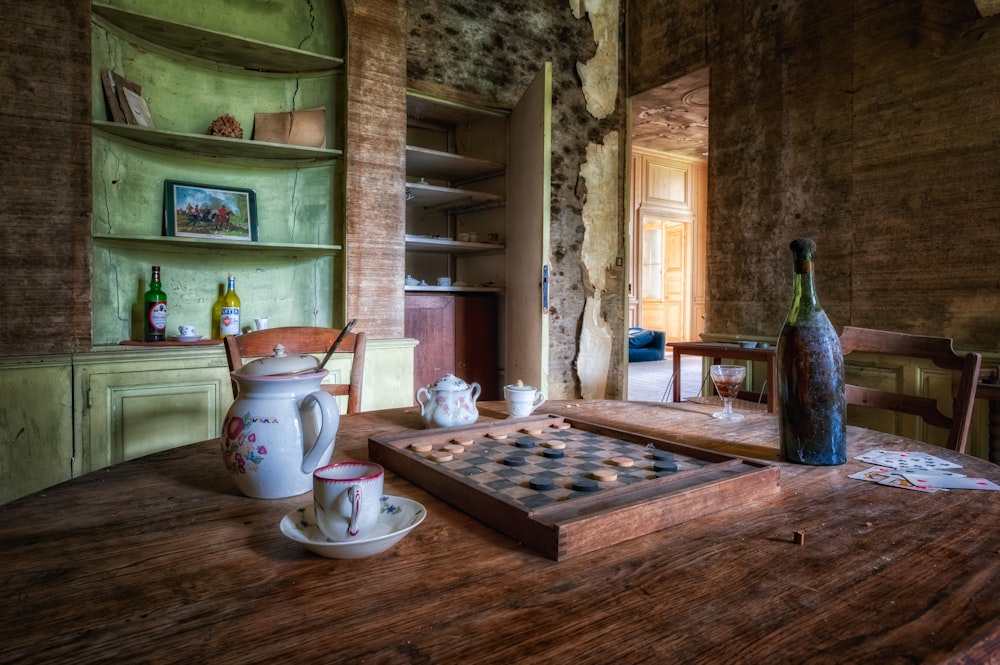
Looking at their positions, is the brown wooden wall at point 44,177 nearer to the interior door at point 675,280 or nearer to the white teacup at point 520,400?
the white teacup at point 520,400

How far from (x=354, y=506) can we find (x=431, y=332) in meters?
3.23

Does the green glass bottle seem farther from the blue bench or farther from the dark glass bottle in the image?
the blue bench

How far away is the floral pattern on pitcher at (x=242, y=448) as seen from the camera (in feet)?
2.51

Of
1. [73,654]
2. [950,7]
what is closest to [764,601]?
[73,654]

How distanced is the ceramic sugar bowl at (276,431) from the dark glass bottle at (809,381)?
0.75 metres

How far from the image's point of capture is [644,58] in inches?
177

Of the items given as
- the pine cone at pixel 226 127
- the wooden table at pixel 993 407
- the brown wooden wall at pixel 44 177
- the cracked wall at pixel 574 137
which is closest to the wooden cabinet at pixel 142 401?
the brown wooden wall at pixel 44 177

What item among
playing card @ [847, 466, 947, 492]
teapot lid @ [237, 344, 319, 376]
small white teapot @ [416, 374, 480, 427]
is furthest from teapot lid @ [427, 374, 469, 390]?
playing card @ [847, 466, 947, 492]

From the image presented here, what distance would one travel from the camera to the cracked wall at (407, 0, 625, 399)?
12.6 feet

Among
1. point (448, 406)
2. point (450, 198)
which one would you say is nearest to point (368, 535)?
point (448, 406)

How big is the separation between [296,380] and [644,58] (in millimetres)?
4580

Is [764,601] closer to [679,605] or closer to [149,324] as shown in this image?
[679,605]

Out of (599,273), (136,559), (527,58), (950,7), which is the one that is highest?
(527,58)

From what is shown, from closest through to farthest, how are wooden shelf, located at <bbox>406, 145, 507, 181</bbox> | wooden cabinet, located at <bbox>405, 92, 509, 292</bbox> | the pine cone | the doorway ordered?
1. the pine cone
2. wooden shelf, located at <bbox>406, 145, 507, 181</bbox>
3. wooden cabinet, located at <bbox>405, 92, 509, 292</bbox>
4. the doorway
